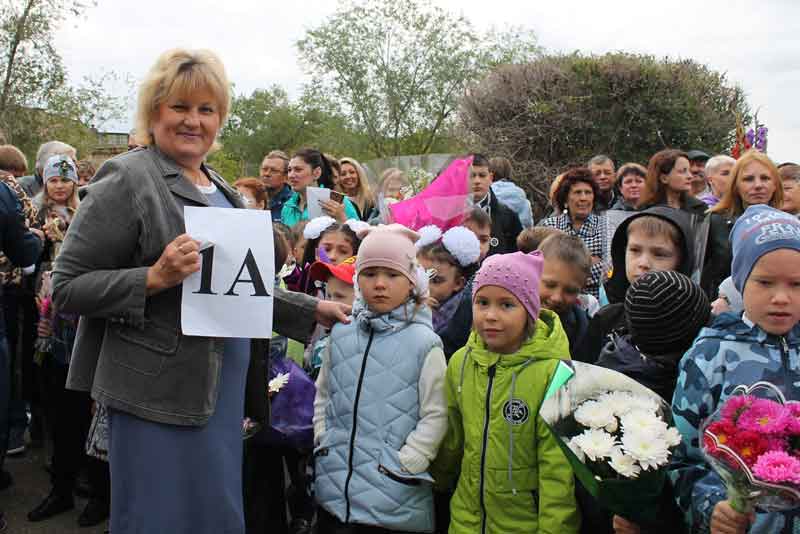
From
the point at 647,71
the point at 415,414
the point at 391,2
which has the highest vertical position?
the point at 391,2

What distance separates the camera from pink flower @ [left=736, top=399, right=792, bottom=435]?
184 cm

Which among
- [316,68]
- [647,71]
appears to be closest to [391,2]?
[316,68]

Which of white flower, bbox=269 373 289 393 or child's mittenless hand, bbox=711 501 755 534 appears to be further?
white flower, bbox=269 373 289 393

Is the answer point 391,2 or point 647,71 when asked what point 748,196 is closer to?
point 647,71

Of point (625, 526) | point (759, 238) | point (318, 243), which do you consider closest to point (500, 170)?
point (318, 243)

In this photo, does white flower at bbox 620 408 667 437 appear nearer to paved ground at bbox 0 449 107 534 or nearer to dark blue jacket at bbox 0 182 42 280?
paved ground at bbox 0 449 107 534

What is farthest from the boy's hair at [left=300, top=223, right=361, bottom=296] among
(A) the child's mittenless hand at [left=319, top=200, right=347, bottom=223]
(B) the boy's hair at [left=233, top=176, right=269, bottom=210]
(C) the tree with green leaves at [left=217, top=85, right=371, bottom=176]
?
(C) the tree with green leaves at [left=217, top=85, right=371, bottom=176]

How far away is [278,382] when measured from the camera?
360 cm

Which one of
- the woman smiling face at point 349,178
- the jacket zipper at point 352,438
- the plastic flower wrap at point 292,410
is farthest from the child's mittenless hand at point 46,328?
the woman smiling face at point 349,178

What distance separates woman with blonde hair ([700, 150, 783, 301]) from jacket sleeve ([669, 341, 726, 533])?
2037 millimetres

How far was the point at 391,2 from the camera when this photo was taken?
1000 inches

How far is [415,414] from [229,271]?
1238 mm

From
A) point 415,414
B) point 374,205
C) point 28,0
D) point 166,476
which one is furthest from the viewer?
point 28,0

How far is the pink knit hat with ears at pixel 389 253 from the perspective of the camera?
133 inches
